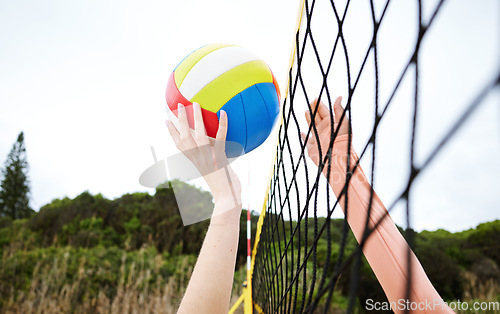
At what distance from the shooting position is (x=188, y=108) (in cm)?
142

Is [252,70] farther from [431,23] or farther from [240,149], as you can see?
[431,23]

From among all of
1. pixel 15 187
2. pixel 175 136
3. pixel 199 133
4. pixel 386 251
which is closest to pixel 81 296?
pixel 175 136

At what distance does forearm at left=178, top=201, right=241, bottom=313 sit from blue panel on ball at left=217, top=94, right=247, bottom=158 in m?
0.53

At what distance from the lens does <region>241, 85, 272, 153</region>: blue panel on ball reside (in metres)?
1.50

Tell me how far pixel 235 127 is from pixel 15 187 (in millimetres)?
23002

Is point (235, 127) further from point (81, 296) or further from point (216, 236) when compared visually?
point (81, 296)

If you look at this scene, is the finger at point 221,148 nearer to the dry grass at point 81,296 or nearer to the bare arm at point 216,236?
the bare arm at point 216,236

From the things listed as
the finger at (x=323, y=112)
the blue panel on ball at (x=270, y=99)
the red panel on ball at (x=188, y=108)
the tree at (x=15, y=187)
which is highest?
the tree at (x=15, y=187)

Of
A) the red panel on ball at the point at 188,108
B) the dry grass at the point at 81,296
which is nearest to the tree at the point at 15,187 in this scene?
the dry grass at the point at 81,296

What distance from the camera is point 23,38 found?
1766 centimetres

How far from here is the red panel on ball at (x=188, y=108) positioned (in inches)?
54.2

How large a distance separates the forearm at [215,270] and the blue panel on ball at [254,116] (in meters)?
0.63

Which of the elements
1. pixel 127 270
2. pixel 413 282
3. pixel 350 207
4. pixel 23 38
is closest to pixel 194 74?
pixel 350 207

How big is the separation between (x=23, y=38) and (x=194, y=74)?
2059cm
